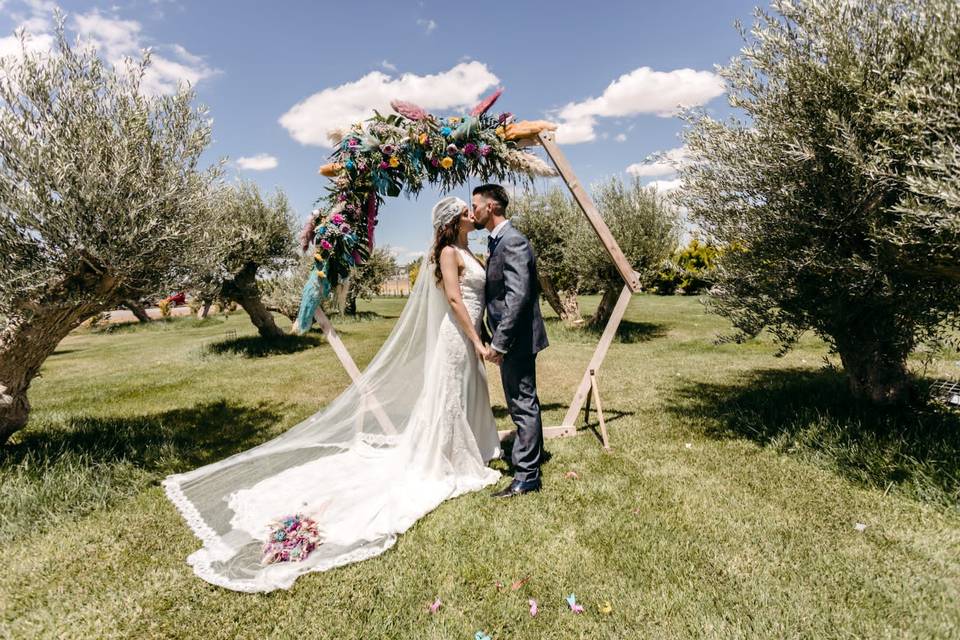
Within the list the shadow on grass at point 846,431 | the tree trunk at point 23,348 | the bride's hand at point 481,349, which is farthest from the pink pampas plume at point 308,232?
the shadow on grass at point 846,431

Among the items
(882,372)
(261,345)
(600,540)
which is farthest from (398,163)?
(261,345)

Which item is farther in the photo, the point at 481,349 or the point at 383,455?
the point at 383,455

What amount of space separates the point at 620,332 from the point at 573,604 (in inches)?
509

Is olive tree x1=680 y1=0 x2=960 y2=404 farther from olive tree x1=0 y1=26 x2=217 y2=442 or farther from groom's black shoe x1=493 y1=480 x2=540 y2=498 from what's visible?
olive tree x1=0 y1=26 x2=217 y2=442

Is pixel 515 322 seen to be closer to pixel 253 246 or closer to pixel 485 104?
pixel 485 104

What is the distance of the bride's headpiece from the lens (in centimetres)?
483

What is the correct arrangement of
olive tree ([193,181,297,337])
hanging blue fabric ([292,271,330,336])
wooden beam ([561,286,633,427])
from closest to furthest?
hanging blue fabric ([292,271,330,336]) → wooden beam ([561,286,633,427]) → olive tree ([193,181,297,337])

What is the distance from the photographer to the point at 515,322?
15.2ft

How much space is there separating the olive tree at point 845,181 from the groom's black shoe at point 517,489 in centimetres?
356

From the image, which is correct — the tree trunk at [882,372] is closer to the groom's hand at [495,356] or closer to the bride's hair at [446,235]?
the groom's hand at [495,356]

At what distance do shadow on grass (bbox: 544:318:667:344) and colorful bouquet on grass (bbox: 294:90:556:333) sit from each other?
32.3 feet

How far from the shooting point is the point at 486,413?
5441mm

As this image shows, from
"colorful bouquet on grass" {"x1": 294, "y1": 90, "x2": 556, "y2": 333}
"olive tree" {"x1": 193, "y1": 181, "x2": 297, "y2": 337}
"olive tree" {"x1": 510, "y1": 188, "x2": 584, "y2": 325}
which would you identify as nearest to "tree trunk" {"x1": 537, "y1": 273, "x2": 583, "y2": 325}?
"olive tree" {"x1": 510, "y1": 188, "x2": 584, "y2": 325}

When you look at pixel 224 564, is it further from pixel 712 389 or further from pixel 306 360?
pixel 306 360
